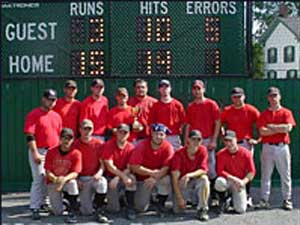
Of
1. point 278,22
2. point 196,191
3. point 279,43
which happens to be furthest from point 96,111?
point 279,43

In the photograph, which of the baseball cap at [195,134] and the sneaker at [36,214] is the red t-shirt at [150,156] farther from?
the sneaker at [36,214]

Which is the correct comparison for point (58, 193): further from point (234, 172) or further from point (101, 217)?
point (234, 172)

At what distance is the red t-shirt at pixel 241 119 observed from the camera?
9.20m

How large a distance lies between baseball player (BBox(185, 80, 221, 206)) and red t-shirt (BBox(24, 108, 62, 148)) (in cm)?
181

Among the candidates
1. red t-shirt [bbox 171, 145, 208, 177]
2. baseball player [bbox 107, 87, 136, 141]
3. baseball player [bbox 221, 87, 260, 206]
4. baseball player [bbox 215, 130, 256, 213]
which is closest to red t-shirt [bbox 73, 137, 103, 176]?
baseball player [bbox 107, 87, 136, 141]

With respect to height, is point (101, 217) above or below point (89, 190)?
below

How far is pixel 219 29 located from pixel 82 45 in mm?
2205

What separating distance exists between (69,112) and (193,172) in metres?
1.93

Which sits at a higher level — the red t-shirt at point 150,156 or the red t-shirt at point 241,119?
the red t-shirt at point 241,119

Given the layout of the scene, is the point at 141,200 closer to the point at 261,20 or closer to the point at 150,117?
the point at 150,117

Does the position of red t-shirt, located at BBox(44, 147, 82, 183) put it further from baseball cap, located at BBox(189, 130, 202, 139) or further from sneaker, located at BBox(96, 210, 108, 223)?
baseball cap, located at BBox(189, 130, 202, 139)

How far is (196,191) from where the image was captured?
8.78 metres

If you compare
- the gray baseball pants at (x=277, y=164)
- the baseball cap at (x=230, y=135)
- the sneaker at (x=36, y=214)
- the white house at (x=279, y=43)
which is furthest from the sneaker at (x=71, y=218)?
the white house at (x=279, y=43)

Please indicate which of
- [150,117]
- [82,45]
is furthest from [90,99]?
[82,45]
